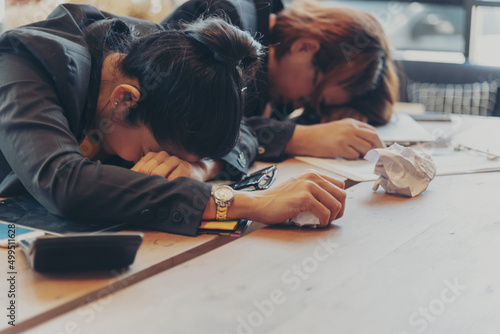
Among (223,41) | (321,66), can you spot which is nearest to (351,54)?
(321,66)

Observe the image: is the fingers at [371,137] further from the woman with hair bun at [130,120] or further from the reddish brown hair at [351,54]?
the woman with hair bun at [130,120]

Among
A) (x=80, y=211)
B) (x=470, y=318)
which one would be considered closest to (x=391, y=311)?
(x=470, y=318)

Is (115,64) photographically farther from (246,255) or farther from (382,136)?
(382,136)

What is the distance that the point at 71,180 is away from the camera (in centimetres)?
87

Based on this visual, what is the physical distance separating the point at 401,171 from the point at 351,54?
0.65 m

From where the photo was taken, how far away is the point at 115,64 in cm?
105

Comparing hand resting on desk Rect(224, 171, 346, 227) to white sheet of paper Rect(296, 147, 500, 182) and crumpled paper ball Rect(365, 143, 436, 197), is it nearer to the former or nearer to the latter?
crumpled paper ball Rect(365, 143, 436, 197)

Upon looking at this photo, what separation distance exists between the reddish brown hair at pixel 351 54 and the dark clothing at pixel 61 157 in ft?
2.95

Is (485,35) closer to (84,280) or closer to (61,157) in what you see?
(61,157)

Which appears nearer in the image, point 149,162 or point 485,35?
point 149,162

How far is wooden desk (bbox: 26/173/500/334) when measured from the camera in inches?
24.0

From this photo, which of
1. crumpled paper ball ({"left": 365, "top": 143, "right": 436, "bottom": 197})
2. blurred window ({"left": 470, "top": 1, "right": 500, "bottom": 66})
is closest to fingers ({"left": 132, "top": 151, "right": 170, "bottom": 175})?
crumpled paper ball ({"left": 365, "top": 143, "right": 436, "bottom": 197})

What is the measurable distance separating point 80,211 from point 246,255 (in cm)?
27

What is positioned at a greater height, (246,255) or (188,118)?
(188,118)
